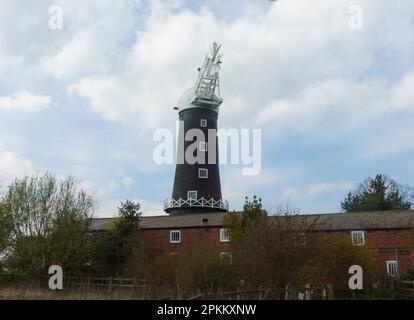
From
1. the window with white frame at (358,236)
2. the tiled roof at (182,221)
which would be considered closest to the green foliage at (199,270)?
the tiled roof at (182,221)

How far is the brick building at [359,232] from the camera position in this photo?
3256 centimetres

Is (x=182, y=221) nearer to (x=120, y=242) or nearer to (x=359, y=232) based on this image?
(x=120, y=242)

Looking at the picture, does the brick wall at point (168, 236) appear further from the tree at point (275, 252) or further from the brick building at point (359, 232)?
the tree at point (275, 252)

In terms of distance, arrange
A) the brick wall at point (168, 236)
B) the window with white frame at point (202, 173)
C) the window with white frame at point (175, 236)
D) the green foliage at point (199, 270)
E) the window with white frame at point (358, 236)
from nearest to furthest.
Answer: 1. the green foliage at point (199, 270)
2. the window with white frame at point (358, 236)
3. the brick wall at point (168, 236)
4. the window with white frame at point (175, 236)
5. the window with white frame at point (202, 173)

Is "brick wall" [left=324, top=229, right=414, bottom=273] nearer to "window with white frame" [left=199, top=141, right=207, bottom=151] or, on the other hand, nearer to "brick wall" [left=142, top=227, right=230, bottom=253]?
"brick wall" [left=142, top=227, right=230, bottom=253]

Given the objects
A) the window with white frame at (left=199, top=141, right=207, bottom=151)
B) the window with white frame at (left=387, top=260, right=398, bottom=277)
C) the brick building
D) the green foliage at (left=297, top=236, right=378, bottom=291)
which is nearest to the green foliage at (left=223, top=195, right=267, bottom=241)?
the brick building

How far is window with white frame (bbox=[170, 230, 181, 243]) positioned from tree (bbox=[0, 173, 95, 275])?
10.8m

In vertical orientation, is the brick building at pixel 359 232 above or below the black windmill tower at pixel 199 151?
below

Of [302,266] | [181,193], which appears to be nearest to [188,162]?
[181,193]

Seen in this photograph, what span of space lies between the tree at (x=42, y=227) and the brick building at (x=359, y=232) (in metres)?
8.69

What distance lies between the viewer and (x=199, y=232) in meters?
38.6

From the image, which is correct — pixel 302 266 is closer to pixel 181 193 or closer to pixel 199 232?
pixel 199 232

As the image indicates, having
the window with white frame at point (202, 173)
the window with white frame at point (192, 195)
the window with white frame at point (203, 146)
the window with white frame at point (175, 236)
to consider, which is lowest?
the window with white frame at point (175, 236)
